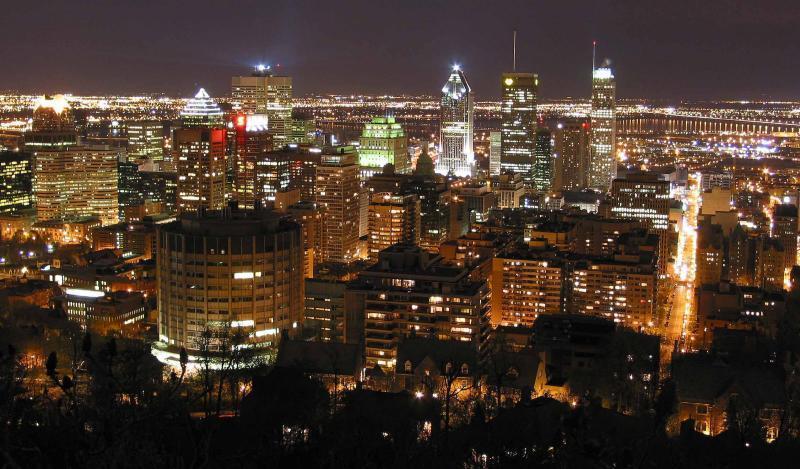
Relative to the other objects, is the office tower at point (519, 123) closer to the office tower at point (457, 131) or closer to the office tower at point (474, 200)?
the office tower at point (457, 131)

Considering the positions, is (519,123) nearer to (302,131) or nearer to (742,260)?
(302,131)

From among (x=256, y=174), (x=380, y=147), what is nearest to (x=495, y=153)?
(x=380, y=147)

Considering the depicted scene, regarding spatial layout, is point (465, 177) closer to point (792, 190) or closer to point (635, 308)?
point (792, 190)

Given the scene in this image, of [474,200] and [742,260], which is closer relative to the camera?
[742,260]

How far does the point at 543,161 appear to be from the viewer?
200 feet

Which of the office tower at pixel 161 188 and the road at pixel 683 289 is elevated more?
the office tower at pixel 161 188

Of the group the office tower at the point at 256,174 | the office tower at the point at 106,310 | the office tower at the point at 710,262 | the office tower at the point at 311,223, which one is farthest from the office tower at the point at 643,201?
the office tower at the point at 106,310

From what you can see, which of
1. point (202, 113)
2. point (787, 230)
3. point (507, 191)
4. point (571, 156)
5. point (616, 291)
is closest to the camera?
point (616, 291)

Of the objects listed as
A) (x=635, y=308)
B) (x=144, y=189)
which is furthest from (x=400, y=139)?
(x=635, y=308)

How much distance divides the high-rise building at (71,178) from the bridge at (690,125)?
2246 inches

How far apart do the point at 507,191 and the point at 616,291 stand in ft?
84.7

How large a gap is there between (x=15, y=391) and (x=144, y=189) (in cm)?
4306

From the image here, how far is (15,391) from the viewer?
8.12 m

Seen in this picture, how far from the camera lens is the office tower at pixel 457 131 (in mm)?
67562
